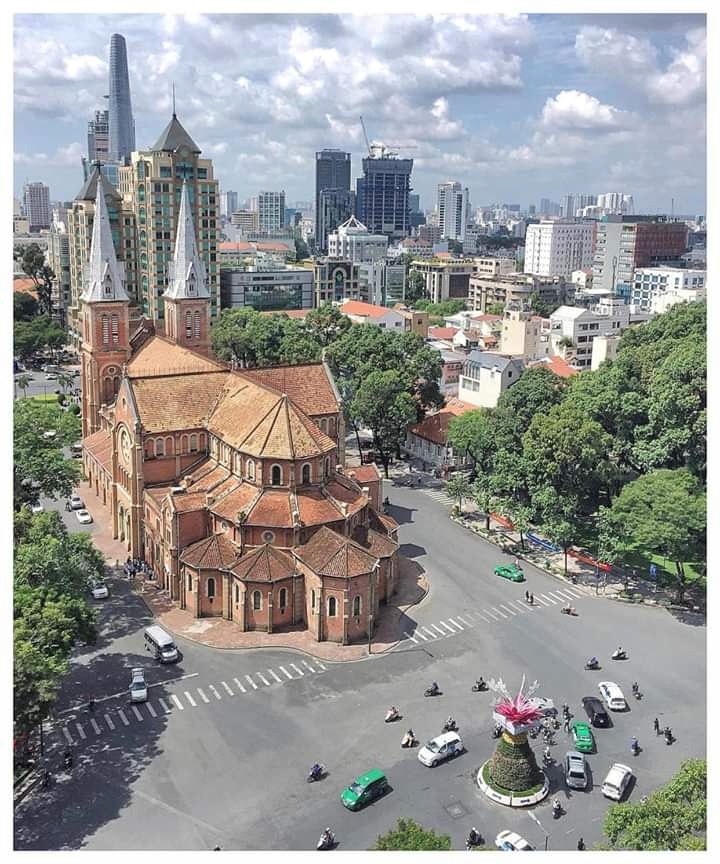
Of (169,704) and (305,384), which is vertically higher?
(305,384)

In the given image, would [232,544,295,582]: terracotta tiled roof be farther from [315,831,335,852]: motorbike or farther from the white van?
[315,831,335,852]: motorbike

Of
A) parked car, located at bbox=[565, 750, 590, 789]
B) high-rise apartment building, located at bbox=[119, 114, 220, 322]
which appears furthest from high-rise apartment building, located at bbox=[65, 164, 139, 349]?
parked car, located at bbox=[565, 750, 590, 789]

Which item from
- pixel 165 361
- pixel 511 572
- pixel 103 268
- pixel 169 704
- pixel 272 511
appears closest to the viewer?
pixel 169 704

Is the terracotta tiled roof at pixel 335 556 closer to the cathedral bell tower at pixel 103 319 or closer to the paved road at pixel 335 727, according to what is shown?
the paved road at pixel 335 727

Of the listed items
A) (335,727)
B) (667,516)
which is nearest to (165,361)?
(335,727)

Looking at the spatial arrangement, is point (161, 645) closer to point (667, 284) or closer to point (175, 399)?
point (175, 399)

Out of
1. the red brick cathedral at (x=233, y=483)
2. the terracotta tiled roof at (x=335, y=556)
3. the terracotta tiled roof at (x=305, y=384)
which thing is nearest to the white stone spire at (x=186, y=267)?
the red brick cathedral at (x=233, y=483)

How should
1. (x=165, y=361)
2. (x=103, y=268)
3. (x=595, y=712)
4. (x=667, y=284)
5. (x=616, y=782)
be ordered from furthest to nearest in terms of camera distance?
(x=667, y=284), (x=165, y=361), (x=103, y=268), (x=595, y=712), (x=616, y=782)
